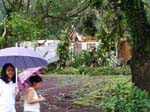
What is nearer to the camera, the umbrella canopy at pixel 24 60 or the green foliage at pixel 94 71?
the umbrella canopy at pixel 24 60

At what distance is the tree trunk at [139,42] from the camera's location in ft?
33.2

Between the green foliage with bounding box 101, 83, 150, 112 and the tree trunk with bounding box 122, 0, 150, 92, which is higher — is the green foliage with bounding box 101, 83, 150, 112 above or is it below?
below

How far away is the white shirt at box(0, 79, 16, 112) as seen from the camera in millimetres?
6863

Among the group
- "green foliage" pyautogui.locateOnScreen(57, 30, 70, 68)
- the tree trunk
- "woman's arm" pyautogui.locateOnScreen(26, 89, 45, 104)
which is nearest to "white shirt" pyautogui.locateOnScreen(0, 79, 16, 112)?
"woman's arm" pyautogui.locateOnScreen(26, 89, 45, 104)

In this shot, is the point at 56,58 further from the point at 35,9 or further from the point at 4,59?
the point at 4,59

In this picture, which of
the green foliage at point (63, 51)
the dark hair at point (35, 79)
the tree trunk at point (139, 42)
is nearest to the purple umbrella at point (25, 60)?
the dark hair at point (35, 79)

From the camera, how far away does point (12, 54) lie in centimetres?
688

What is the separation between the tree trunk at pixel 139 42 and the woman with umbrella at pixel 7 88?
399cm

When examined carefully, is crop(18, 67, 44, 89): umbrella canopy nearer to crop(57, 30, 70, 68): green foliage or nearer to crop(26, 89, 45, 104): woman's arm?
crop(26, 89, 45, 104): woman's arm

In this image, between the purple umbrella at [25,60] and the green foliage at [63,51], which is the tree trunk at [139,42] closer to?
the purple umbrella at [25,60]

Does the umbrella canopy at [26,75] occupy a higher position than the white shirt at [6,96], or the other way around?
the umbrella canopy at [26,75]

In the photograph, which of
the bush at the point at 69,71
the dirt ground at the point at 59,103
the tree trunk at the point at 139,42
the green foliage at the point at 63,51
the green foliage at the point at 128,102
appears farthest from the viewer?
the green foliage at the point at 63,51

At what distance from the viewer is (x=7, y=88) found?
6895mm

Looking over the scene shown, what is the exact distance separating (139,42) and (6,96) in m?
4.29
